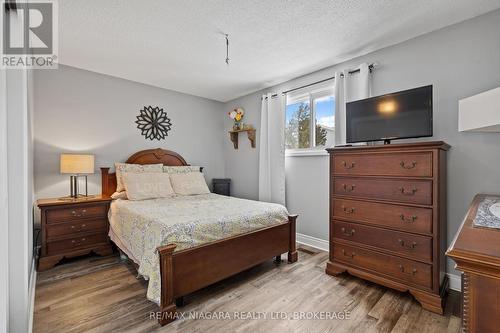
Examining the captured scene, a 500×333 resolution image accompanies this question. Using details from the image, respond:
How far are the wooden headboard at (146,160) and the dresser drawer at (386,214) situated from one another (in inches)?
109

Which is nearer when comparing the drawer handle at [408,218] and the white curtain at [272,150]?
the drawer handle at [408,218]

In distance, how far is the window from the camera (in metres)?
3.14

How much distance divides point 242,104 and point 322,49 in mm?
2018

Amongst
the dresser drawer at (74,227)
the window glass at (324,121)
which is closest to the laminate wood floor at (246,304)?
the dresser drawer at (74,227)

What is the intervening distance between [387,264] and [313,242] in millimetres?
1250

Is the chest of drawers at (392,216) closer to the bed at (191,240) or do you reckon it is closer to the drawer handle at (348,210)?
the drawer handle at (348,210)

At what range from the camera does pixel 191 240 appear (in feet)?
6.07

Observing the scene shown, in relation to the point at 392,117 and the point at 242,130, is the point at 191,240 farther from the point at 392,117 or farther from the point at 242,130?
the point at 242,130

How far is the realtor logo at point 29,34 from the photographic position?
1213 mm

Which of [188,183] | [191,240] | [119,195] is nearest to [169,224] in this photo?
[191,240]

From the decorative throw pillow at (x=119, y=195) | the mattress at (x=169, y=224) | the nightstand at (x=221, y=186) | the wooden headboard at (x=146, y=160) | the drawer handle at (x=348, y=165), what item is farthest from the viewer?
the nightstand at (x=221, y=186)

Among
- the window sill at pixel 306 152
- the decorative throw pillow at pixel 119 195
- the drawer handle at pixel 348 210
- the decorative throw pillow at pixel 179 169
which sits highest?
the window sill at pixel 306 152

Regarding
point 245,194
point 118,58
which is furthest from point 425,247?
point 118,58

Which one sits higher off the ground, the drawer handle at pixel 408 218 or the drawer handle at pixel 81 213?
the drawer handle at pixel 408 218
